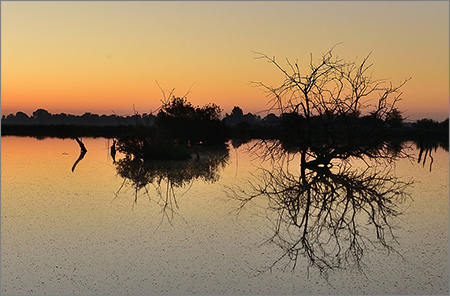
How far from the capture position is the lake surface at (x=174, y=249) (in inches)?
190

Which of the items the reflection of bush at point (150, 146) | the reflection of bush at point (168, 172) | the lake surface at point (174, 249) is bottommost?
the reflection of bush at point (168, 172)

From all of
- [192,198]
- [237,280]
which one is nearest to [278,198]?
→ [192,198]

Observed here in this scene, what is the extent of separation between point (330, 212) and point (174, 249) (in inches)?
138

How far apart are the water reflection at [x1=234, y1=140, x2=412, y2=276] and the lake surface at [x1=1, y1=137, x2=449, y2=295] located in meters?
0.19

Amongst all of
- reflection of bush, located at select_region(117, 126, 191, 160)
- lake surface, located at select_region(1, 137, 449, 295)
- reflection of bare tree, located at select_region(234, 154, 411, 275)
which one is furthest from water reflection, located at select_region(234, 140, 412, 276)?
reflection of bush, located at select_region(117, 126, 191, 160)

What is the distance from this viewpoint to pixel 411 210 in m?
9.11

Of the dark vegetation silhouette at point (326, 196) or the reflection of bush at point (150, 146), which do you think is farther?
the reflection of bush at point (150, 146)

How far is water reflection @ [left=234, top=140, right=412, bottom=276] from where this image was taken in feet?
19.9

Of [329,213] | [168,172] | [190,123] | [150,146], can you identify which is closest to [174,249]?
[329,213]

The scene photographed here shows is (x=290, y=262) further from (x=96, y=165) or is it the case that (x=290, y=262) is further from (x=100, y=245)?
(x=96, y=165)

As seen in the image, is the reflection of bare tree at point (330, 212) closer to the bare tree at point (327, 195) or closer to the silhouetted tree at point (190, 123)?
the bare tree at point (327, 195)

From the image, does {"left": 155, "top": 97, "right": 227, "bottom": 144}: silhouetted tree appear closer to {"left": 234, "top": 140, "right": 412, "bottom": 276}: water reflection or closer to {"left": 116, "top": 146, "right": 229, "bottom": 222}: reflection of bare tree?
{"left": 116, "top": 146, "right": 229, "bottom": 222}: reflection of bare tree

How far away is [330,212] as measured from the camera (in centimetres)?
855

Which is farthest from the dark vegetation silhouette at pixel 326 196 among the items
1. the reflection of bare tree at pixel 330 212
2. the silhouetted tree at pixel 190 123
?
the silhouetted tree at pixel 190 123
